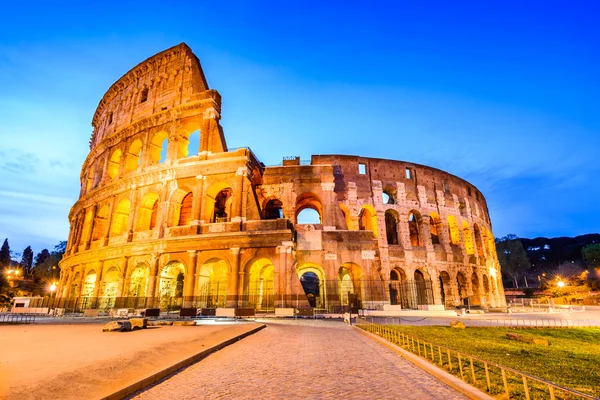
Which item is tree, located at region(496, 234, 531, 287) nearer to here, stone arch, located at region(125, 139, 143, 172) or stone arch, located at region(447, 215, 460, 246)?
stone arch, located at region(447, 215, 460, 246)

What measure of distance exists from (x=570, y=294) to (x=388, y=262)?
Result: 1015 inches

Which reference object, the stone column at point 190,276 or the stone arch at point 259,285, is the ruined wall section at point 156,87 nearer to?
the stone column at point 190,276

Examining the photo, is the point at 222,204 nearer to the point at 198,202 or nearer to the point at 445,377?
the point at 198,202

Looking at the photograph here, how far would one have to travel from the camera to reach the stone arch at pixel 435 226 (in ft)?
96.3

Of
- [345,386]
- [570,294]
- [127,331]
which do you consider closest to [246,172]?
[127,331]

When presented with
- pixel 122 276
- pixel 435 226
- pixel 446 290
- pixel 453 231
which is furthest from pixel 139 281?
pixel 453 231

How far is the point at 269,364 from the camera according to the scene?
5.85m

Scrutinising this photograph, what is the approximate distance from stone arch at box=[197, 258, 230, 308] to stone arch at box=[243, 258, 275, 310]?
56.8 inches

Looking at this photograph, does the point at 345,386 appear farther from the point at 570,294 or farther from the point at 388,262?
the point at 570,294

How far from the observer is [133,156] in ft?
90.1

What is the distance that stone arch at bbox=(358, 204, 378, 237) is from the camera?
27453mm

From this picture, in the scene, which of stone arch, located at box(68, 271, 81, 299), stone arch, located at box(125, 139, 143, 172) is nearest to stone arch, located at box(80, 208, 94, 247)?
stone arch, located at box(68, 271, 81, 299)

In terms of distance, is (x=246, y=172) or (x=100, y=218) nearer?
(x=246, y=172)

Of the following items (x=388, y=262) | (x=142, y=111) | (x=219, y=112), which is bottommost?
(x=388, y=262)
